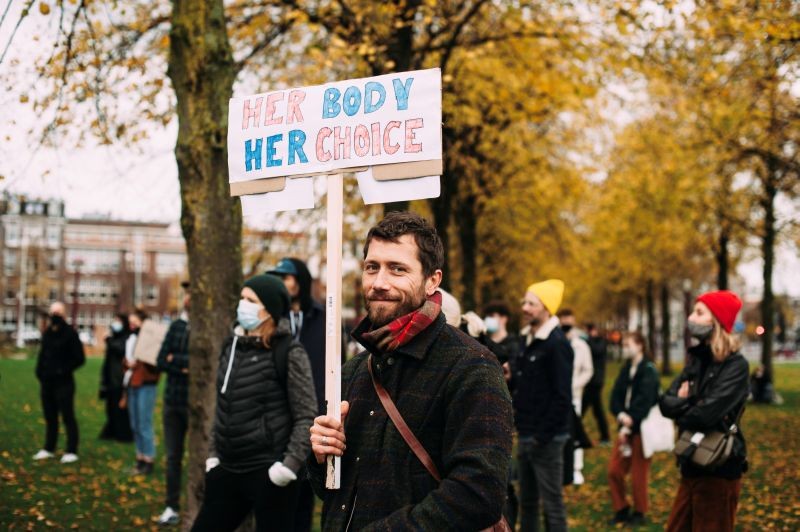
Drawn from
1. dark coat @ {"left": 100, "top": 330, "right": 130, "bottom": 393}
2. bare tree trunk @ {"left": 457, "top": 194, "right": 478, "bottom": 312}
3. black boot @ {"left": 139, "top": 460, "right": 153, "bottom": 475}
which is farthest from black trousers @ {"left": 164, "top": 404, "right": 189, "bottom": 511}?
bare tree trunk @ {"left": 457, "top": 194, "right": 478, "bottom": 312}

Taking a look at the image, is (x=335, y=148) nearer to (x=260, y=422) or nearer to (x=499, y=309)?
(x=260, y=422)

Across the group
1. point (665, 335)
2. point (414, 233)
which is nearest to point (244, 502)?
point (414, 233)

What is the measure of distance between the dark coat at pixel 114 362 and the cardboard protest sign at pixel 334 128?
32.0 feet

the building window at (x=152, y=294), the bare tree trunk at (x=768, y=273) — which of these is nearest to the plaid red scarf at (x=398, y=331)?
the bare tree trunk at (x=768, y=273)

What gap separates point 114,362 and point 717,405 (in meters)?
10.2

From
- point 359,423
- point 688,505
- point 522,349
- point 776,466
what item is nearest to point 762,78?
Answer: point 776,466

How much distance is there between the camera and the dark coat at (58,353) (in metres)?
11.4

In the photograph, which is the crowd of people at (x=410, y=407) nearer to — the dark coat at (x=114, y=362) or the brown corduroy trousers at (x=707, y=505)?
the brown corduroy trousers at (x=707, y=505)

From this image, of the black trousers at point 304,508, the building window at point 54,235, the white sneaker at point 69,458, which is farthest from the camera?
the building window at point 54,235

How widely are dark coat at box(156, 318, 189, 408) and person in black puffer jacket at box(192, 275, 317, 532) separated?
3587 mm

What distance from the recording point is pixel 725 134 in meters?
18.7

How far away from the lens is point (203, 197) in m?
6.96

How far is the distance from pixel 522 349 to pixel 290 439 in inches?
115

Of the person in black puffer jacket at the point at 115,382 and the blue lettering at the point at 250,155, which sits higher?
the blue lettering at the point at 250,155
